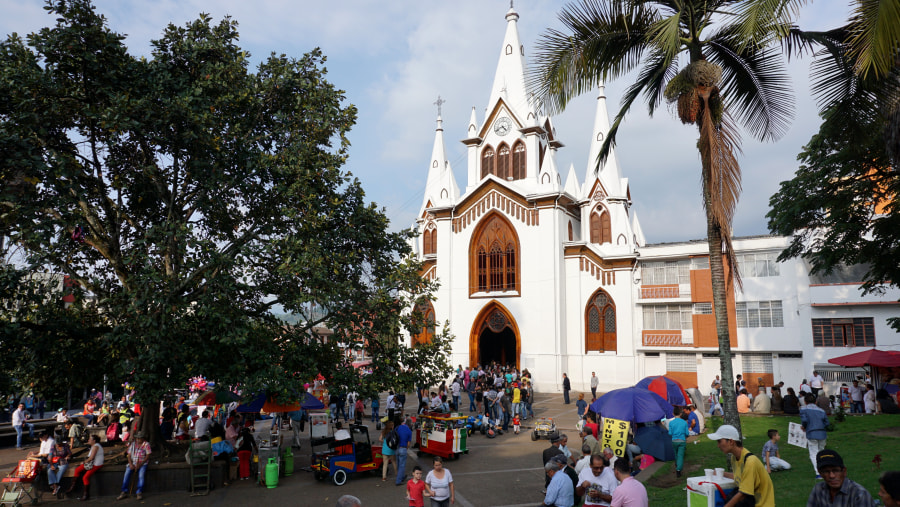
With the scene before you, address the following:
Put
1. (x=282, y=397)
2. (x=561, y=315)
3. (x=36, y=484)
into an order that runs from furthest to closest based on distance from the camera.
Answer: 1. (x=561, y=315)
2. (x=36, y=484)
3. (x=282, y=397)

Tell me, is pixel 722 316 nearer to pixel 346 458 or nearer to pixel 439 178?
pixel 346 458

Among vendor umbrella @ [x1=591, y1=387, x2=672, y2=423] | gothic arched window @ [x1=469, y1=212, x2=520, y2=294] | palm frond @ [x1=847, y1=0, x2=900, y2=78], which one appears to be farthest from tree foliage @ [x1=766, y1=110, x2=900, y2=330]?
gothic arched window @ [x1=469, y1=212, x2=520, y2=294]

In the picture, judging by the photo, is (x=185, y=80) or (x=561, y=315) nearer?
(x=185, y=80)

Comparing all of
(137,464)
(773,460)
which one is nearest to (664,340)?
(773,460)

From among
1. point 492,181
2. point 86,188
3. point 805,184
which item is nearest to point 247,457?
point 86,188

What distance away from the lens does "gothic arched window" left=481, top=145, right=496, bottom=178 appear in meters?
37.4

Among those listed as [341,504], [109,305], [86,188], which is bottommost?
[341,504]

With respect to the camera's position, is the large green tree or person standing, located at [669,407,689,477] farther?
person standing, located at [669,407,689,477]

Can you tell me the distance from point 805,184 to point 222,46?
17.2 meters

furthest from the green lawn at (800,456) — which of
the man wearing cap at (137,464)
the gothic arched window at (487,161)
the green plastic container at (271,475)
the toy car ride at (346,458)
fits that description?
the gothic arched window at (487,161)

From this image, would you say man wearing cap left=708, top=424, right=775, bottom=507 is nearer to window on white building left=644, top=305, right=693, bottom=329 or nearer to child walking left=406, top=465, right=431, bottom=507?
child walking left=406, top=465, right=431, bottom=507

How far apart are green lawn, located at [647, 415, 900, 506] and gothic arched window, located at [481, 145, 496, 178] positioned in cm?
2341

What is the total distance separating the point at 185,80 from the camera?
11227 mm

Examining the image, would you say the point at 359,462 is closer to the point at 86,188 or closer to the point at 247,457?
the point at 247,457
